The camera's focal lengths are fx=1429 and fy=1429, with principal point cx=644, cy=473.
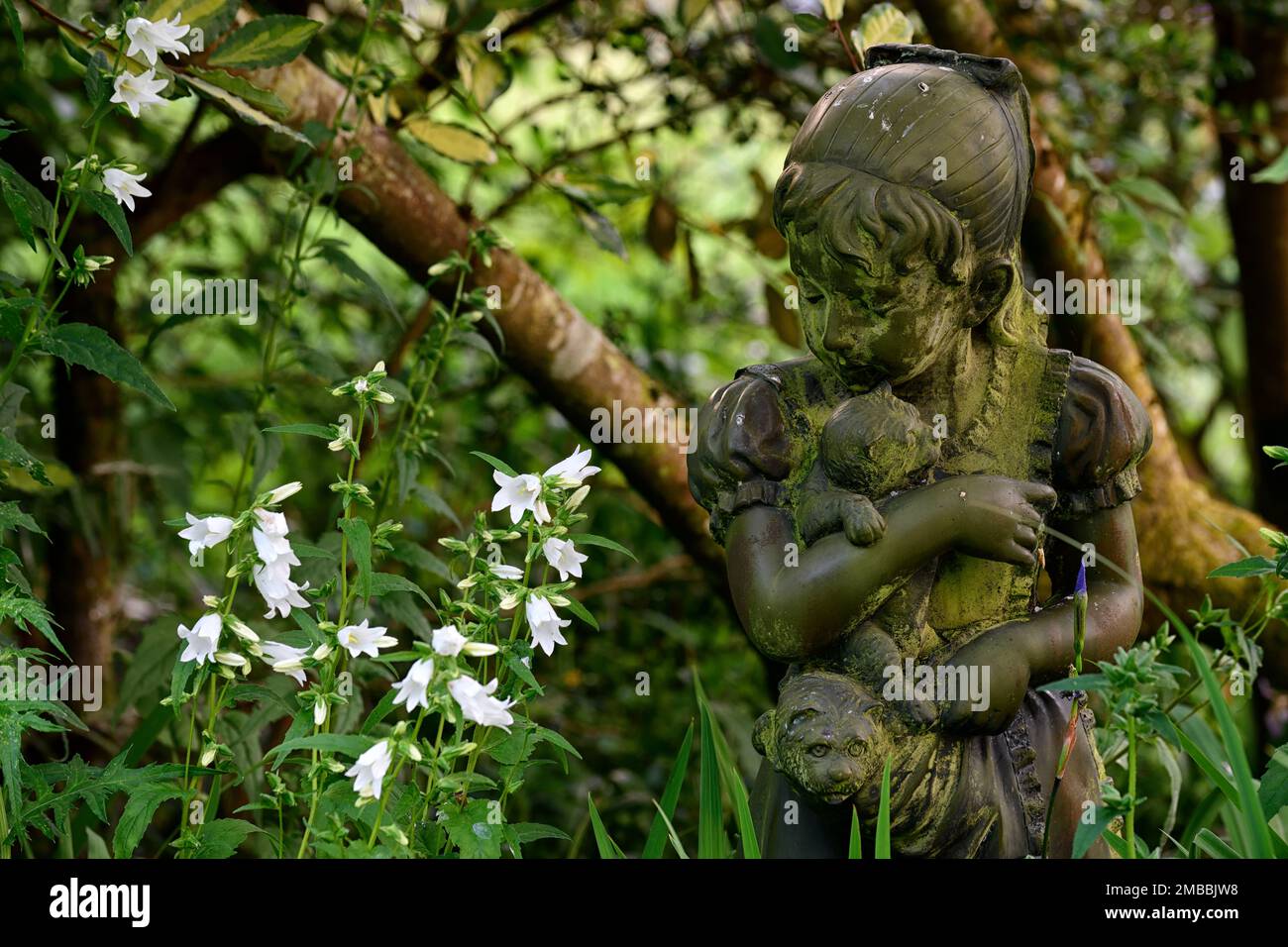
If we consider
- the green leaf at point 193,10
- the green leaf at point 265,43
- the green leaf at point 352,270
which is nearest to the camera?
the green leaf at point 193,10

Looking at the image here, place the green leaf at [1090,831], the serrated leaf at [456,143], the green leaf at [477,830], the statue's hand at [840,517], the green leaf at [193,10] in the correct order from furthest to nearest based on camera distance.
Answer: the serrated leaf at [456,143], the green leaf at [193,10], the statue's hand at [840,517], the green leaf at [477,830], the green leaf at [1090,831]

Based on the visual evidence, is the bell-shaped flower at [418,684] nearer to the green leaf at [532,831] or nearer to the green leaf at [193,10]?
the green leaf at [532,831]

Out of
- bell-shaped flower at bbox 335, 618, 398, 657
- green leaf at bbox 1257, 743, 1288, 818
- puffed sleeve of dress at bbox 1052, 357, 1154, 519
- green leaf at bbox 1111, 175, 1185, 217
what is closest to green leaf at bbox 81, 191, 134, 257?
bell-shaped flower at bbox 335, 618, 398, 657

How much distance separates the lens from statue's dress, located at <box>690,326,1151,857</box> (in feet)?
6.34

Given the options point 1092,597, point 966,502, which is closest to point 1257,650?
point 1092,597

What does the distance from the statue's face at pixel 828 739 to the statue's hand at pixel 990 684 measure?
0.38 feet

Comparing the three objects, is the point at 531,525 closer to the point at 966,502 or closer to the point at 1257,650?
the point at 966,502

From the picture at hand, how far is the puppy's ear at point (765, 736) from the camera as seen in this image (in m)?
1.89

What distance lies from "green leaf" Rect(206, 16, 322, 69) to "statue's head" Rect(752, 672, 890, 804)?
1272mm

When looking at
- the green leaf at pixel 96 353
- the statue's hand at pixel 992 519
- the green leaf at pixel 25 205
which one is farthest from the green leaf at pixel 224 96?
the statue's hand at pixel 992 519

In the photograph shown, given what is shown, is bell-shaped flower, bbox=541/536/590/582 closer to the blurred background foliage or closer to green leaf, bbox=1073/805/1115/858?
green leaf, bbox=1073/805/1115/858

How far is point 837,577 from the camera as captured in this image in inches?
72.0

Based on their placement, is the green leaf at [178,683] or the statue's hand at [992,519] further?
the statue's hand at [992,519]

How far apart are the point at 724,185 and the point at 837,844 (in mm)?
4235
